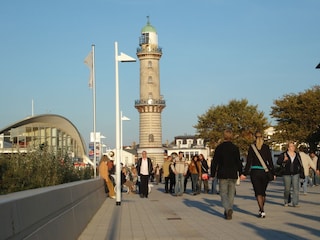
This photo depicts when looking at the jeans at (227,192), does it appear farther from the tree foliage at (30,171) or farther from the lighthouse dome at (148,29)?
the lighthouse dome at (148,29)

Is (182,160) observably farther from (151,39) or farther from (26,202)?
(151,39)

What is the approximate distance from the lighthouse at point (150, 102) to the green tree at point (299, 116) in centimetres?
4024

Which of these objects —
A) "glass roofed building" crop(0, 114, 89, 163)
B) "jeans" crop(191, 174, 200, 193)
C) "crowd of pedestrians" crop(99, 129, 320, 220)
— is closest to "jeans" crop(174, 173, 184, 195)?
"jeans" crop(191, 174, 200, 193)

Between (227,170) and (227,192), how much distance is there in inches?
19.8

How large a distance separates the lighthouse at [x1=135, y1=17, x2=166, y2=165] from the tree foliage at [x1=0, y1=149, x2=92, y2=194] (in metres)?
83.5

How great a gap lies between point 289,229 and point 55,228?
513 centimetres

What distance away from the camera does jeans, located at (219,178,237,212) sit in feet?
42.5

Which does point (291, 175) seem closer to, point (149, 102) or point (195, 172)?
point (195, 172)

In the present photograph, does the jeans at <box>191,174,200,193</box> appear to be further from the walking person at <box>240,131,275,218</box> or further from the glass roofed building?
the glass roofed building

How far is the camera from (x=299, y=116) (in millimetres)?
57781

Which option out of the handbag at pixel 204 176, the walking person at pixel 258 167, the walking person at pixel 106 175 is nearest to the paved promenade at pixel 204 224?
the walking person at pixel 258 167

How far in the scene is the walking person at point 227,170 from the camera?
13.0m

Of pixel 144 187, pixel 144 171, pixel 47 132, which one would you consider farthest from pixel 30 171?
pixel 47 132

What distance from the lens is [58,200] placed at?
25.7 feet
